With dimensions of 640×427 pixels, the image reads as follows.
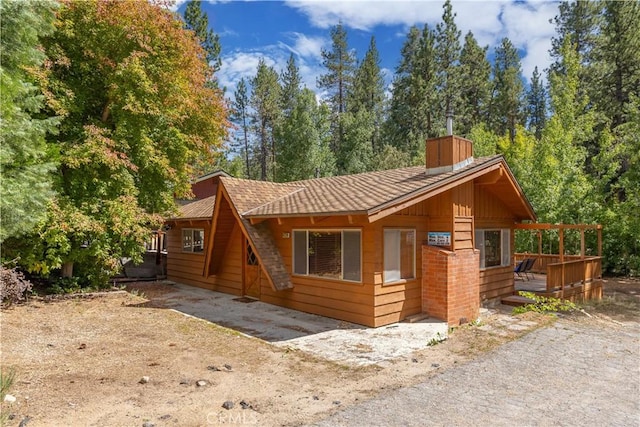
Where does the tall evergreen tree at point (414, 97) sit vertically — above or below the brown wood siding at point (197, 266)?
above

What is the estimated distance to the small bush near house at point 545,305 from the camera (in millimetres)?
10098

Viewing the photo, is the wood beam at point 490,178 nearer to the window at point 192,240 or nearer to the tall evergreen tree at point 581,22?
the window at point 192,240

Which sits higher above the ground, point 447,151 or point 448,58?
point 448,58

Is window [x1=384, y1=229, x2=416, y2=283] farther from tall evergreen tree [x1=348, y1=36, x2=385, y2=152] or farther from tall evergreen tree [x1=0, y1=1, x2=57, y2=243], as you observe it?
tall evergreen tree [x1=348, y1=36, x2=385, y2=152]

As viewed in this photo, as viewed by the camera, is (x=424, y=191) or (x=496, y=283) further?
(x=496, y=283)

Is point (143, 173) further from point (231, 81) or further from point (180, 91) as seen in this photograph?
point (231, 81)

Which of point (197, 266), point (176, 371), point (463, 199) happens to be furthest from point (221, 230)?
point (463, 199)

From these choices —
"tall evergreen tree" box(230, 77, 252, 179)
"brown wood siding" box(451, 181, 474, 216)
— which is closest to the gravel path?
"brown wood siding" box(451, 181, 474, 216)

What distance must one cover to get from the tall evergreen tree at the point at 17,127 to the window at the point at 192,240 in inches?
232

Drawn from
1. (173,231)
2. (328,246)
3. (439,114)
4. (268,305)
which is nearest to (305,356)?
(328,246)

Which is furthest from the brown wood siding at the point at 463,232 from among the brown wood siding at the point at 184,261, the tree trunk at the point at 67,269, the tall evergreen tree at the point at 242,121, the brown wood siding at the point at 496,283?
the tall evergreen tree at the point at 242,121

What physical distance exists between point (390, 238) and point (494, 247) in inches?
174

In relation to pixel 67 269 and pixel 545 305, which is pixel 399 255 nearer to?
pixel 545 305

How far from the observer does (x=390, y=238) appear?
848 centimetres
